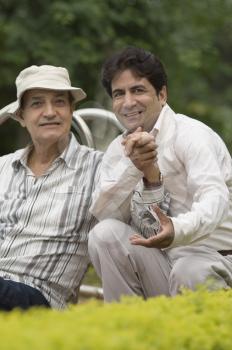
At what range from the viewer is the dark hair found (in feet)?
14.6

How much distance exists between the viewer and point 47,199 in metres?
4.66

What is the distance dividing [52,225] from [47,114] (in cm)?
51

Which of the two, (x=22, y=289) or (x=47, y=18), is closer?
(x=22, y=289)

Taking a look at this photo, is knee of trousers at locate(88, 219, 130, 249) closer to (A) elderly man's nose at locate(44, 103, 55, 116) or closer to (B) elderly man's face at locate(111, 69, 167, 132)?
(B) elderly man's face at locate(111, 69, 167, 132)

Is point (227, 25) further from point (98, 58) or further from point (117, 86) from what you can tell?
point (117, 86)

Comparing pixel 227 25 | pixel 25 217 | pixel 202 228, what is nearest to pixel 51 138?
pixel 25 217

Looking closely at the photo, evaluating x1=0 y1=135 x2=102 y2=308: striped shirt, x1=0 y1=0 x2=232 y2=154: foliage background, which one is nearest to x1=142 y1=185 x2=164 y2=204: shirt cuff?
x1=0 y1=135 x2=102 y2=308: striped shirt

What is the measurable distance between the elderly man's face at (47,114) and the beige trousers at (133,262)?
2.00ft

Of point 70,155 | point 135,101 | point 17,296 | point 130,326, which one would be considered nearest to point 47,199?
point 70,155

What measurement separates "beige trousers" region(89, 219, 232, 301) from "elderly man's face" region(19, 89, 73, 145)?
0.61 meters

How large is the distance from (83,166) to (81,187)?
120mm

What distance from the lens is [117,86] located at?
4.46 meters

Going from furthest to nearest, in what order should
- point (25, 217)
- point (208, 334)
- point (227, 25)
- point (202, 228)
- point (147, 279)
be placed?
point (227, 25) < point (25, 217) < point (147, 279) < point (202, 228) < point (208, 334)

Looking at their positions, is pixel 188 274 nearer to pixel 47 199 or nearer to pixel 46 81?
pixel 47 199
